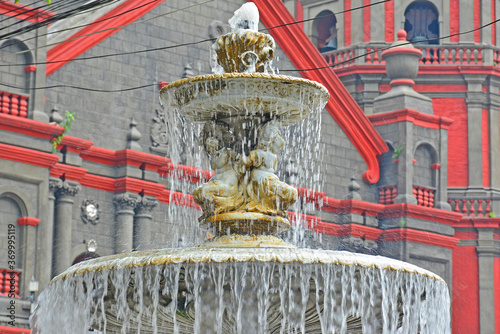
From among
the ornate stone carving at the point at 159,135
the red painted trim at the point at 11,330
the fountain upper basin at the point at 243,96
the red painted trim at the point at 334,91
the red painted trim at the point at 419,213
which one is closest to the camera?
the fountain upper basin at the point at 243,96

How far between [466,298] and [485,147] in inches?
166

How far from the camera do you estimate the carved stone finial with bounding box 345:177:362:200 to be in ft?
97.8

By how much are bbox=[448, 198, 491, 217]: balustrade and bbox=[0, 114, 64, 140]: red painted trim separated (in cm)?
1242

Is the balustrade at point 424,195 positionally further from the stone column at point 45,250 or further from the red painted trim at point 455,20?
→ the stone column at point 45,250

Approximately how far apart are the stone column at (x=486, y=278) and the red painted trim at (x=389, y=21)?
5.84 metres

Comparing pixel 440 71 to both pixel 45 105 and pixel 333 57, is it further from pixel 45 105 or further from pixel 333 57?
pixel 45 105

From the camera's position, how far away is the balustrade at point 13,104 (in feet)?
76.6

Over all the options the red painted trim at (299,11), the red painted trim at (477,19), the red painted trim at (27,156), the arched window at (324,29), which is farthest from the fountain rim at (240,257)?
the red painted trim at (299,11)

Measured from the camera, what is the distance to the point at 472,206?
108 ft

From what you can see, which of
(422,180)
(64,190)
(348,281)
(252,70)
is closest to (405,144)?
(422,180)

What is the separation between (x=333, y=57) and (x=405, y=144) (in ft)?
17.3

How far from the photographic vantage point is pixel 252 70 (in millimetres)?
12812

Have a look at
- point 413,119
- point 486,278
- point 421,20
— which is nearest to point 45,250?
point 413,119

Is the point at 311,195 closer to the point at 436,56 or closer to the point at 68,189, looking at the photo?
the point at 68,189
